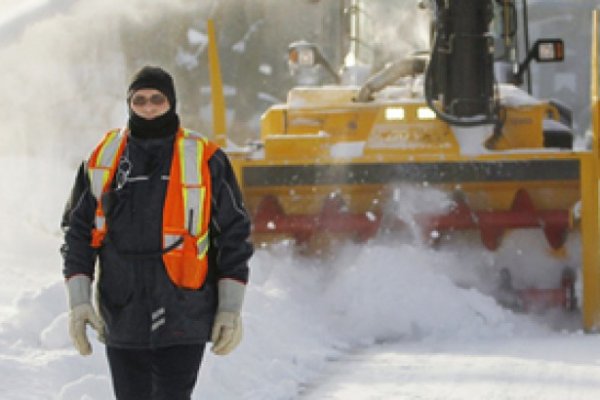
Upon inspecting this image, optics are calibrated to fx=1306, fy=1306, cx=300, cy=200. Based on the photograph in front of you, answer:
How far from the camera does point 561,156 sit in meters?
7.61

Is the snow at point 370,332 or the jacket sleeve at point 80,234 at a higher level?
the jacket sleeve at point 80,234

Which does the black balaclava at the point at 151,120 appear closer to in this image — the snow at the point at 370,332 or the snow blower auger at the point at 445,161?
the snow at the point at 370,332

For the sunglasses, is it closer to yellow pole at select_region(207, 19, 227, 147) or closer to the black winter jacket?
the black winter jacket

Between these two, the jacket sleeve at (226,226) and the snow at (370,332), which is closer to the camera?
the jacket sleeve at (226,226)

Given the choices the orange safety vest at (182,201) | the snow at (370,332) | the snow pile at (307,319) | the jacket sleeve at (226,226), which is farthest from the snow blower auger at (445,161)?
the orange safety vest at (182,201)

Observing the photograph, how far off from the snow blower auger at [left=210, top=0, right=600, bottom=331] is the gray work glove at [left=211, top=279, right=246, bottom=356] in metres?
4.23

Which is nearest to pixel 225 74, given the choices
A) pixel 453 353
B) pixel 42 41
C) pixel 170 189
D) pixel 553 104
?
pixel 42 41

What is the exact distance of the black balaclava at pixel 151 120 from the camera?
11.4ft

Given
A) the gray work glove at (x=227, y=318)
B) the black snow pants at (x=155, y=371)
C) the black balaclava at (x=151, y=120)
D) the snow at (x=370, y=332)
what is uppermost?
the black balaclava at (x=151, y=120)

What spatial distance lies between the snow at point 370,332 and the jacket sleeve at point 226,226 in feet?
4.36

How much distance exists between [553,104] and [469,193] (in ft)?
4.87

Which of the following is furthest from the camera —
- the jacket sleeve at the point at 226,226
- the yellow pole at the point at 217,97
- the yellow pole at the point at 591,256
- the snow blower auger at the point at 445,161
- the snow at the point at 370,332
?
the yellow pole at the point at 217,97

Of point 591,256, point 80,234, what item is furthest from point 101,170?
point 591,256

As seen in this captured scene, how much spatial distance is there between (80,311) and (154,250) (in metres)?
0.26
